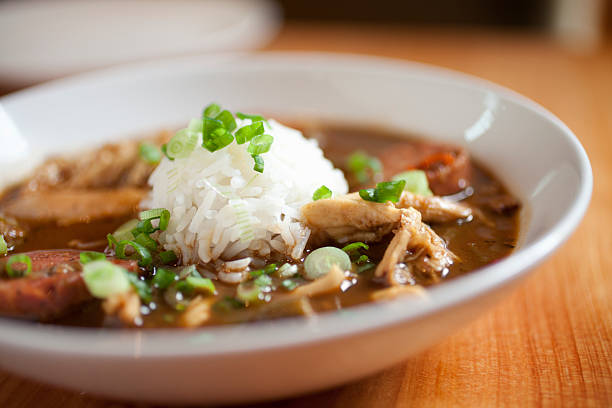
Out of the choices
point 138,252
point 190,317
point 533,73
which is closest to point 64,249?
point 138,252

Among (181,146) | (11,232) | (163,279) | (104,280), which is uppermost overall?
(181,146)

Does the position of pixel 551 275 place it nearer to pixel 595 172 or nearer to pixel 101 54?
pixel 595 172

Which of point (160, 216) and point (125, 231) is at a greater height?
point (160, 216)

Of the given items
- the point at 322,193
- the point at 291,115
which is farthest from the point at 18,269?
the point at 291,115

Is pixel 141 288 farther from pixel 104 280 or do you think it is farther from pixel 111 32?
pixel 111 32

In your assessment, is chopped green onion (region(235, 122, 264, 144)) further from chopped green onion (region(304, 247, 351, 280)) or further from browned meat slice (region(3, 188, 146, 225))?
browned meat slice (region(3, 188, 146, 225))

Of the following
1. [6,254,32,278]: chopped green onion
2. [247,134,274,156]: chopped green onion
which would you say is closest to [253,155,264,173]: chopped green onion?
[247,134,274,156]: chopped green onion
